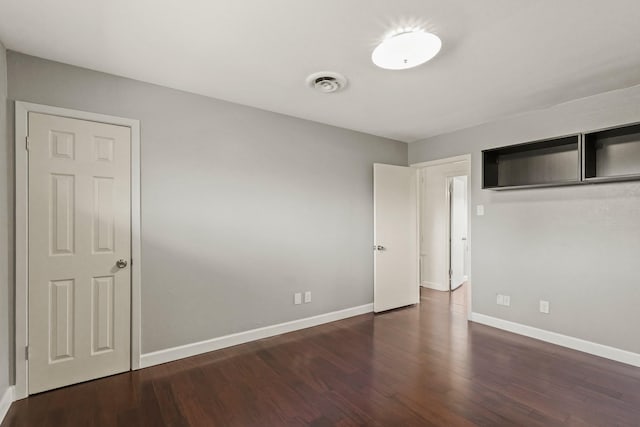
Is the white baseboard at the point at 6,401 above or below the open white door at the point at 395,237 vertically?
below

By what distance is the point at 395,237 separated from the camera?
443 centimetres

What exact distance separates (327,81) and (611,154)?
2.76 meters

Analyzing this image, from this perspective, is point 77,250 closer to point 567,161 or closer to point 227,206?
point 227,206

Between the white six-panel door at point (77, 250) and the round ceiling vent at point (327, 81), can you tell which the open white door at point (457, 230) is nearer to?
the round ceiling vent at point (327, 81)

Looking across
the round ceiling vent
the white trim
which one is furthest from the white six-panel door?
the white trim

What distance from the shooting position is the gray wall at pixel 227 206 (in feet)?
8.63

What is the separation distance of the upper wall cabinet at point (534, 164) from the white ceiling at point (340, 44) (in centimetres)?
50

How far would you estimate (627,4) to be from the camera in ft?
5.44

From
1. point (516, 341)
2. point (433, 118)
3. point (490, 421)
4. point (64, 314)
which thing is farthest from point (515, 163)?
point (64, 314)

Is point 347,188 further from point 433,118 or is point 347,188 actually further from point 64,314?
point 64,314

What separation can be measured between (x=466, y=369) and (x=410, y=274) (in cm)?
203

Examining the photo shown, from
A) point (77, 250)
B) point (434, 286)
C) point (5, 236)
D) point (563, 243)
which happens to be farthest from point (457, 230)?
point (5, 236)

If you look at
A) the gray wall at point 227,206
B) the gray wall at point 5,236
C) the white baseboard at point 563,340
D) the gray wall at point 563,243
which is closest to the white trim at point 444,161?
the gray wall at point 563,243

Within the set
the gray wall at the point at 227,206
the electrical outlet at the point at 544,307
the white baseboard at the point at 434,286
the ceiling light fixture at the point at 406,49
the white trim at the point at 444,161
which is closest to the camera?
the ceiling light fixture at the point at 406,49
